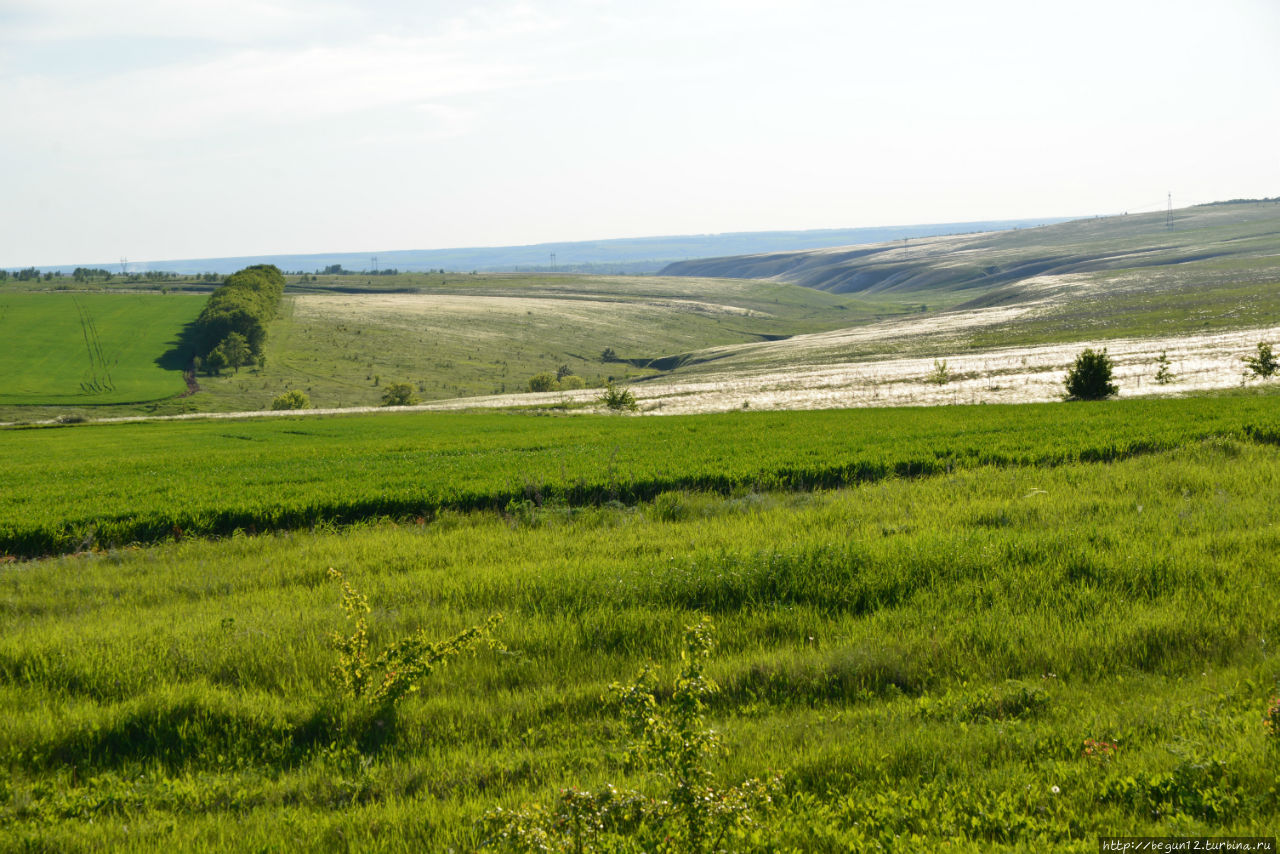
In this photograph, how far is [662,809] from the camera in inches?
219

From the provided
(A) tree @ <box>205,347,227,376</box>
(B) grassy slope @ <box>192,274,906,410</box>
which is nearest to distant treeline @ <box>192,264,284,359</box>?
(B) grassy slope @ <box>192,274,906,410</box>

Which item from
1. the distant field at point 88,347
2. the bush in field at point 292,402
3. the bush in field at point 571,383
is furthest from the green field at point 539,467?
the bush in field at point 571,383

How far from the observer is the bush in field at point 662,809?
5223 mm

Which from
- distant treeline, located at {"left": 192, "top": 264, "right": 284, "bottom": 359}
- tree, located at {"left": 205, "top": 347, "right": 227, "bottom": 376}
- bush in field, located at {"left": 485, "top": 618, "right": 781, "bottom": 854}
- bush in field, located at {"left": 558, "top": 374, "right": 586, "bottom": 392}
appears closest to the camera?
bush in field, located at {"left": 485, "top": 618, "right": 781, "bottom": 854}

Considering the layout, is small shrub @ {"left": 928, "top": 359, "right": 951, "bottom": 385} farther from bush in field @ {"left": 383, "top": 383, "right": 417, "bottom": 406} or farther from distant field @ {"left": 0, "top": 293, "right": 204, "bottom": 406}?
distant field @ {"left": 0, "top": 293, "right": 204, "bottom": 406}

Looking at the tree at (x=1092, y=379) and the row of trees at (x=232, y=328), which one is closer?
the tree at (x=1092, y=379)

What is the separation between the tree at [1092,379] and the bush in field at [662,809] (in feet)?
128

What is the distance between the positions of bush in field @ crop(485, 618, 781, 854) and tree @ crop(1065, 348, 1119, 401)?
39027 millimetres

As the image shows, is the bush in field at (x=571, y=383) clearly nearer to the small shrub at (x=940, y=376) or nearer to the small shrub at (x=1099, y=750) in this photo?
the small shrub at (x=940, y=376)

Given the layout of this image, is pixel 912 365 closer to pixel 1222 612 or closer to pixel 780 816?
pixel 1222 612

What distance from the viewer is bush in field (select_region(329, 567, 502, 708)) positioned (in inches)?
304

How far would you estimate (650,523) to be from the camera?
15219mm

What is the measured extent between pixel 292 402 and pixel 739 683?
321ft

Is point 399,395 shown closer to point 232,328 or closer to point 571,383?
point 571,383
